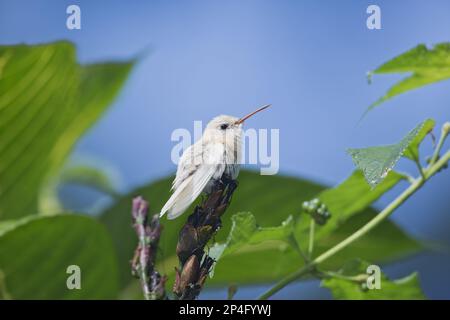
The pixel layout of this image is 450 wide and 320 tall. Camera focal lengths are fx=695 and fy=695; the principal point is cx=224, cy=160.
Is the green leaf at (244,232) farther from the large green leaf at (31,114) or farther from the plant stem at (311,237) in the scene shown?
the large green leaf at (31,114)

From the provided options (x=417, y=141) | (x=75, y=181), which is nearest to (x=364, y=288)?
(x=417, y=141)

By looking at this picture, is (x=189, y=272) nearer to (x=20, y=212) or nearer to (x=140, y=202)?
(x=140, y=202)

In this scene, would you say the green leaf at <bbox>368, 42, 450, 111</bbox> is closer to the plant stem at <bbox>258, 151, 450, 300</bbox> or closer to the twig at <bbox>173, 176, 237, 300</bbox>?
the plant stem at <bbox>258, 151, 450, 300</bbox>

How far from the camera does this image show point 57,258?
1342mm

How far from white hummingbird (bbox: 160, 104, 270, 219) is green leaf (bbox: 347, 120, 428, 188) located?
206 mm

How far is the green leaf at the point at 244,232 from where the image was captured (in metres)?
1.06

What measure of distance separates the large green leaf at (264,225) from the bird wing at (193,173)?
249 millimetres

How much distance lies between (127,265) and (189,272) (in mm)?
565

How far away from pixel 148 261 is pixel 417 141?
1.52 ft

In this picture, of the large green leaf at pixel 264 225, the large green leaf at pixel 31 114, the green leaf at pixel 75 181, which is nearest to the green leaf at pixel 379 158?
the large green leaf at pixel 264 225

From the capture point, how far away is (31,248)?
1.27 meters

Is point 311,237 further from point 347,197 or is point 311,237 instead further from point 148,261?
point 148,261
